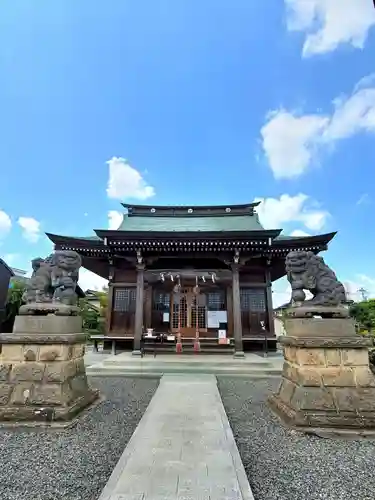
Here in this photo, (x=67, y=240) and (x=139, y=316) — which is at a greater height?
(x=67, y=240)

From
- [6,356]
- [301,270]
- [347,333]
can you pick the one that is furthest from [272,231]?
[6,356]

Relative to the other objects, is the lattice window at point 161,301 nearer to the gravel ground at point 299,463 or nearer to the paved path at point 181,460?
the paved path at point 181,460

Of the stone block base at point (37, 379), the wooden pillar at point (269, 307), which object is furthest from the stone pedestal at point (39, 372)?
the wooden pillar at point (269, 307)

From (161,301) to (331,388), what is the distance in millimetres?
8173

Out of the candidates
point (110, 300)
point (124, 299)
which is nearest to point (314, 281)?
point (124, 299)

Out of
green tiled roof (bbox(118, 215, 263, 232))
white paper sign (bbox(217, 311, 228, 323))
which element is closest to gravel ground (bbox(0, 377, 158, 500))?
white paper sign (bbox(217, 311, 228, 323))

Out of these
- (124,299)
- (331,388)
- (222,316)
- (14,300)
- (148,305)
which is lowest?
(331,388)

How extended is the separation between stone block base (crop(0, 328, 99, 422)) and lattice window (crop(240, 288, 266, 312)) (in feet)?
26.1

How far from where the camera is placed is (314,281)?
418 cm

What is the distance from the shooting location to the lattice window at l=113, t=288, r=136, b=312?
1085cm

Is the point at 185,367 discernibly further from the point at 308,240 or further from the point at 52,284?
the point at 308,240

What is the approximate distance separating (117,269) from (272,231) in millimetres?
6647

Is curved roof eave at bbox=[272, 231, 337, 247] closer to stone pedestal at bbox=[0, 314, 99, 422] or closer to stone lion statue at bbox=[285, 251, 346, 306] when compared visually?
stone lion statue at bbox=[285, 251, 346, 306]

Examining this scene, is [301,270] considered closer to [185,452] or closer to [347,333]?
[347,333]
